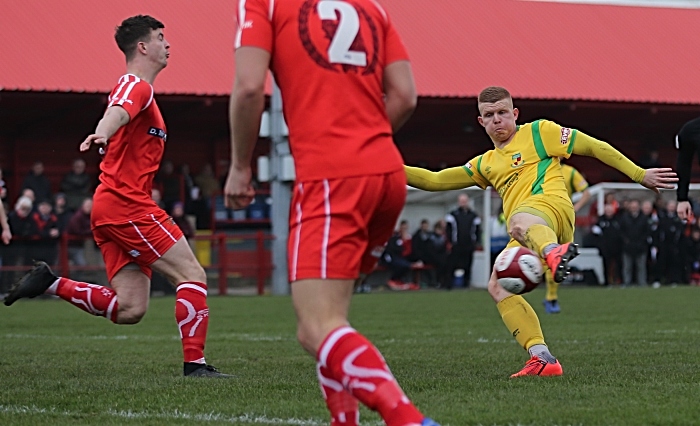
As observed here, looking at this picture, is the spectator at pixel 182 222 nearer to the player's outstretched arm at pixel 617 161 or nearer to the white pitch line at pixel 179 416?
the player's outstretched arm at pixel 617 161

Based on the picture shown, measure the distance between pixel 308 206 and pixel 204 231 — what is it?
2133cm

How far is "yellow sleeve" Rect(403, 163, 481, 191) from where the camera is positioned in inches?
280

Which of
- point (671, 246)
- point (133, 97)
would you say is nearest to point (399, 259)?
point (671, 246)

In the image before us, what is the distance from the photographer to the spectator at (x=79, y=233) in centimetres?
2114

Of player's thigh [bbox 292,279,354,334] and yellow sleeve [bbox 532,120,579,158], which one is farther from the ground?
yellow sleeve [bbox 532,120,579,158]

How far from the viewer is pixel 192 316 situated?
7637 millimetres

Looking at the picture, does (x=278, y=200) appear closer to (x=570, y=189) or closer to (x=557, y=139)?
(x=570, y=189)

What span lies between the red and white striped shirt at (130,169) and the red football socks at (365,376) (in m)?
3.61

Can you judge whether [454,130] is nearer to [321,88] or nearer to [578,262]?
[578,262]

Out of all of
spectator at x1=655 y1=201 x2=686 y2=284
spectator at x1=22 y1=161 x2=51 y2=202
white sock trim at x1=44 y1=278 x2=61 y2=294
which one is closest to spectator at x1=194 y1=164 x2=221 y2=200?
spectator at x1=22 y1=161 x2=51 y2=202

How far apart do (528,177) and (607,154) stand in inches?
21.0

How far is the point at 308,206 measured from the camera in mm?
4371

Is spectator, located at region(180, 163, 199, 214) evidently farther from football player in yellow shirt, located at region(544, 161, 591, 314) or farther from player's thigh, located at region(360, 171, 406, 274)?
player's thigh, located at region(360, 171, 406, 274)

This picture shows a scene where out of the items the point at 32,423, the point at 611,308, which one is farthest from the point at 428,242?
the point at 32,423
